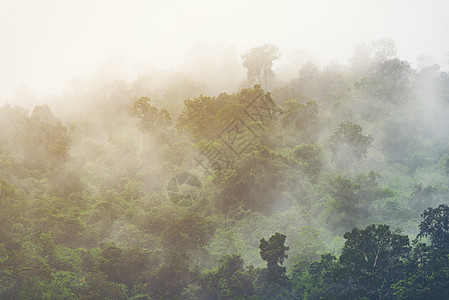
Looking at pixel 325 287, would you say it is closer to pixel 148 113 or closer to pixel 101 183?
pixel 101 183

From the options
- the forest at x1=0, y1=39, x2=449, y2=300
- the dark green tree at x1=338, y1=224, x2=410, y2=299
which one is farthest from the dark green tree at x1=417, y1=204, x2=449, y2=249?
the dark green tree at x1=338, y1=224, x2=410, y2=299

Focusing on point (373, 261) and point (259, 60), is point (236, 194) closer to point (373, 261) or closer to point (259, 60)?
point (373, 261)

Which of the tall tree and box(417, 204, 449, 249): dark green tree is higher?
the tall tree

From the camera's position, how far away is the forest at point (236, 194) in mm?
13305

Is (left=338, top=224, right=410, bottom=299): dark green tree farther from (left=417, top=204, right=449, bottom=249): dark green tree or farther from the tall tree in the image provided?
the tall tree

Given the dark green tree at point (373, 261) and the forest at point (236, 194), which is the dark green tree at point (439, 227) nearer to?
the forest at point (236, 194)

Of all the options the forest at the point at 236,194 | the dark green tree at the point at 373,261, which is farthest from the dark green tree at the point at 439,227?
the dark green tree at the point at 373,261

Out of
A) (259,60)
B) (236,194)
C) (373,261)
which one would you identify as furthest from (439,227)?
(259,60)

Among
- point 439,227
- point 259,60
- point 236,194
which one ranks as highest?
point 259,60

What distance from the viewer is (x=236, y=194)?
2111 centimetres

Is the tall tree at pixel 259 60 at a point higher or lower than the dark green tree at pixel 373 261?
higher

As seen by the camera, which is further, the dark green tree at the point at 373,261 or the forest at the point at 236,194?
the forest at the point at 236,194

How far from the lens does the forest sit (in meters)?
13.3

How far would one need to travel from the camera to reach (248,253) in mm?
16562
